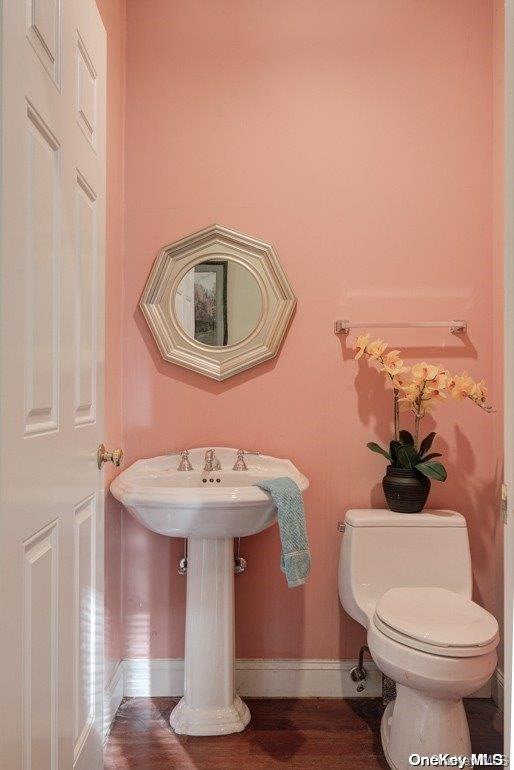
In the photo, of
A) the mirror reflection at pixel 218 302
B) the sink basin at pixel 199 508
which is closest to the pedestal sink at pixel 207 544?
the sink basin at pixel 199 508

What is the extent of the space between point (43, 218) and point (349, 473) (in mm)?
1514

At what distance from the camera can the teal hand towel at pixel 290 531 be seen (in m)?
1.63

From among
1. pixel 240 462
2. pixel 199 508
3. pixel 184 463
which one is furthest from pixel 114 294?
pixel 199 508

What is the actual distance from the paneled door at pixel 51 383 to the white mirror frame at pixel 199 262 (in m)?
0.68

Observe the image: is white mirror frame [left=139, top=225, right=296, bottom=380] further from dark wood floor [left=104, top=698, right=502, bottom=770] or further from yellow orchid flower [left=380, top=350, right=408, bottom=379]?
dark wood floor [left=104, top=698, right=502, bottom=770]

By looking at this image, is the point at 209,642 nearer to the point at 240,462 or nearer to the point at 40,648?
the point at 240,462

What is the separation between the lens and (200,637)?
1797mm

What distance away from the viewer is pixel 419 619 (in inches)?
60.8

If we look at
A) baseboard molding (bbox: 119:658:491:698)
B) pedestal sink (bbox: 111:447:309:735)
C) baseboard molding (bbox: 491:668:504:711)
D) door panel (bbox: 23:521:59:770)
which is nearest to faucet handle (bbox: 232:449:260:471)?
pedestal sink (bbox: 111:447:309:735)

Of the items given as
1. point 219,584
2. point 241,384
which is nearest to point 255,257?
point 241,384

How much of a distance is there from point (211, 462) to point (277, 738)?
944mm

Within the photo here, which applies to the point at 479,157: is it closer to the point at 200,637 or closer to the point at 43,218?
the point at 43,218

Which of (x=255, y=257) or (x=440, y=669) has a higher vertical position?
(x=255, y=257)

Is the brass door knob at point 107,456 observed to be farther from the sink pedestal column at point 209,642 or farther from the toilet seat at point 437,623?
the toilet seat at point 437,623
